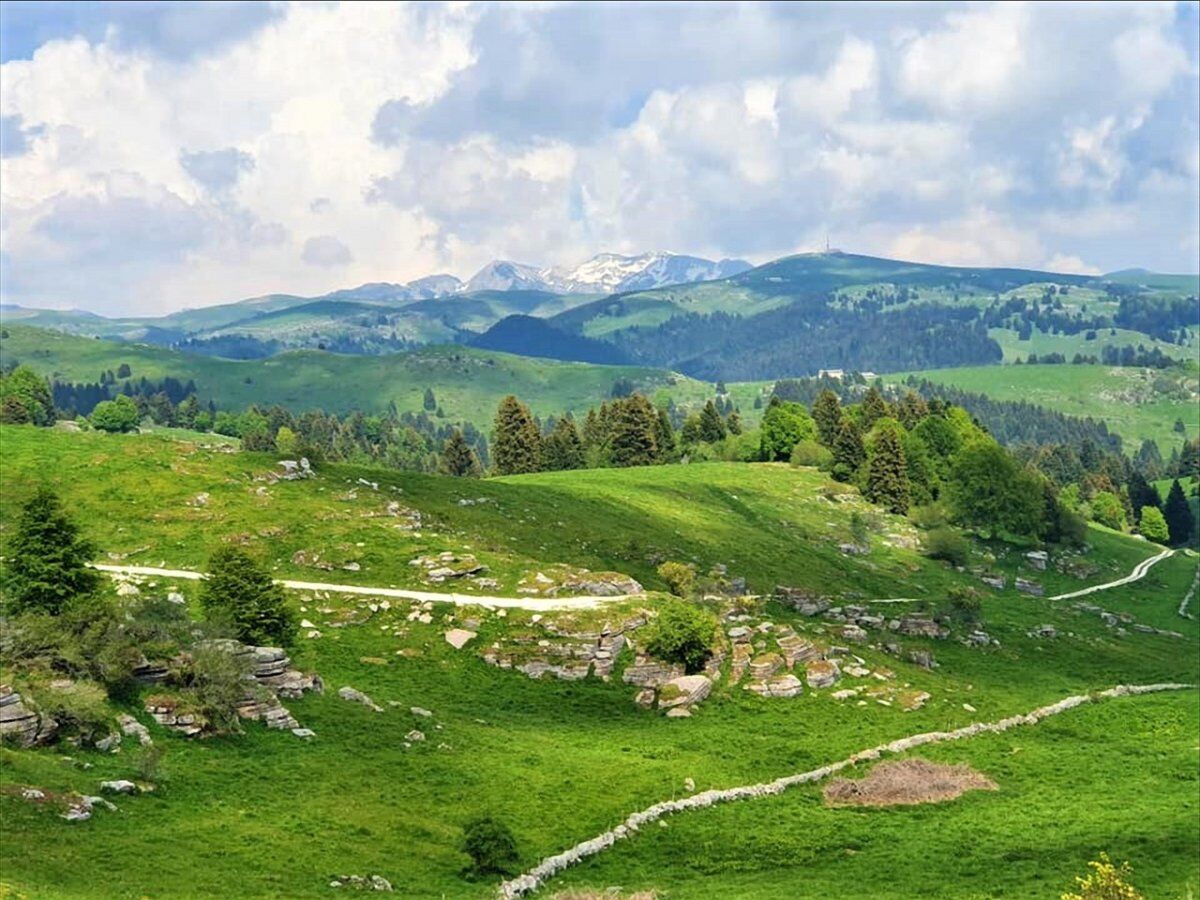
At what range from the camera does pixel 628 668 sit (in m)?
64.7

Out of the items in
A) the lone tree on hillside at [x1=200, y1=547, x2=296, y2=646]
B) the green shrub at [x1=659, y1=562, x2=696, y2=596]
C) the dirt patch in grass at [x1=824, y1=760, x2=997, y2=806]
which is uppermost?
the lone tree on hillside at [x1=200, y1=547, x2=296, y2=646]

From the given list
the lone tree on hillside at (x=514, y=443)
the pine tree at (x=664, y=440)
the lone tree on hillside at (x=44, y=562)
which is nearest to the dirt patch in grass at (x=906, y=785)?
the lone tree on hillside at (x=44, y=562)

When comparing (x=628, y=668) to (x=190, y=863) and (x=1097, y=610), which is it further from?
(x=1097, y=610)

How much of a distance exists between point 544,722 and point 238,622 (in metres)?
18.3

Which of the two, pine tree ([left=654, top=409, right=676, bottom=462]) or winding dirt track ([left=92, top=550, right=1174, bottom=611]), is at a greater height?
pine tree ([left=654, top=409, right=676, bottom=462])

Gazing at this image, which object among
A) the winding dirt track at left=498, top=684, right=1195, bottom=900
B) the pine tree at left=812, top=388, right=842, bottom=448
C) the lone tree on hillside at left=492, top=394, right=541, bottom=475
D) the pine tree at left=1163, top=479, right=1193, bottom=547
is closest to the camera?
the winding dirt track at left=498, top=684, right=1195, bottom=900

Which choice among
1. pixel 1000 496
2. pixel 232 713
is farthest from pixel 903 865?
pixel 1000 496

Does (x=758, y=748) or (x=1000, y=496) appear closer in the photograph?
(x=758, y=748)

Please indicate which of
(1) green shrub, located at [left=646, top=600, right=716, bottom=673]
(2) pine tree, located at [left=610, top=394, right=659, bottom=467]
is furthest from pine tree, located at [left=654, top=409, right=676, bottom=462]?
(1) green shrub, located at [left=646, top=600, right=716, bottom=673]

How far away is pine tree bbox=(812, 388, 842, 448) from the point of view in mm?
167875

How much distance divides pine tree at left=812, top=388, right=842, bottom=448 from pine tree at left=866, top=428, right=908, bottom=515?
31315mm

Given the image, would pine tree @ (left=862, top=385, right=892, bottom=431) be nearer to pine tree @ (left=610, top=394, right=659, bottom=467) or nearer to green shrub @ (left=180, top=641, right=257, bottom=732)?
pine tree @ (left=610, top=394, right=659, bottom=467)

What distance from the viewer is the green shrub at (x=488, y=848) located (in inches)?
1465

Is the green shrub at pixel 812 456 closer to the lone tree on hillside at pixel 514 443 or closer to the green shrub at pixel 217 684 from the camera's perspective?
the lone tree on hillside at pixel 514 443
